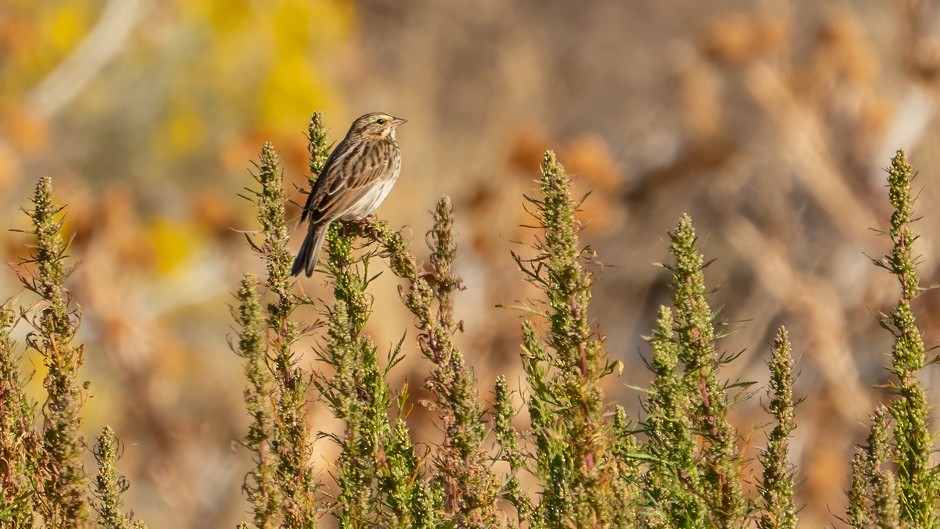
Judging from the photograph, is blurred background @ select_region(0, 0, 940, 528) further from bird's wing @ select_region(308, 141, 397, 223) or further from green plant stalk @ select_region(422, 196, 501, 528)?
green plant stalk @ select_region(422, 196, 501, 528)

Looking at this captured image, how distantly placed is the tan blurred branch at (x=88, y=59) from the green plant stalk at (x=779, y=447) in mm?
16443

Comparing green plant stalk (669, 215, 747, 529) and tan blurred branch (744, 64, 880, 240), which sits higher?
tan blurred branch (744, 64, 880, 240)

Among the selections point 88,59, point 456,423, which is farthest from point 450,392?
point 88,59

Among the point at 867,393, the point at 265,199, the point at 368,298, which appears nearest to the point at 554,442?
the point at 368,298

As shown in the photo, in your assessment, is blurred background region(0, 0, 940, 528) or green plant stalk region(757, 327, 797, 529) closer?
green plant stalk region(757, 327, 797, 529)

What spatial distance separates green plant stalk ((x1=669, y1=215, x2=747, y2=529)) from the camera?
2764 millimetres

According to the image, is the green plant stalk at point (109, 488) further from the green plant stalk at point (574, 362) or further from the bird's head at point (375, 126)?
the bird's head at point (375, 126)

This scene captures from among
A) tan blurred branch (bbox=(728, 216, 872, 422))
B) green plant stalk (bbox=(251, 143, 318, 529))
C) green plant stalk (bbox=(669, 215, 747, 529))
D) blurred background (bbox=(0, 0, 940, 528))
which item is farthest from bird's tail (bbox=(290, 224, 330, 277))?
tan blurred branch (bbox=(728, 216, 872, 422))

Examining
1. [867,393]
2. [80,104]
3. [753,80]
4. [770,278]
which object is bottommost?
[867,393]

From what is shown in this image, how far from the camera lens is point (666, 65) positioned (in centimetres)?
1805

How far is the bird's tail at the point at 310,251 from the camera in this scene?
6020 mm

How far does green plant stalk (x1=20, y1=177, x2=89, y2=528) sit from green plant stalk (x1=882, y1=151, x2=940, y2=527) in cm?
199

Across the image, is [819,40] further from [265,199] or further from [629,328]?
[265,199]

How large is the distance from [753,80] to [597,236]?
3335 mm
